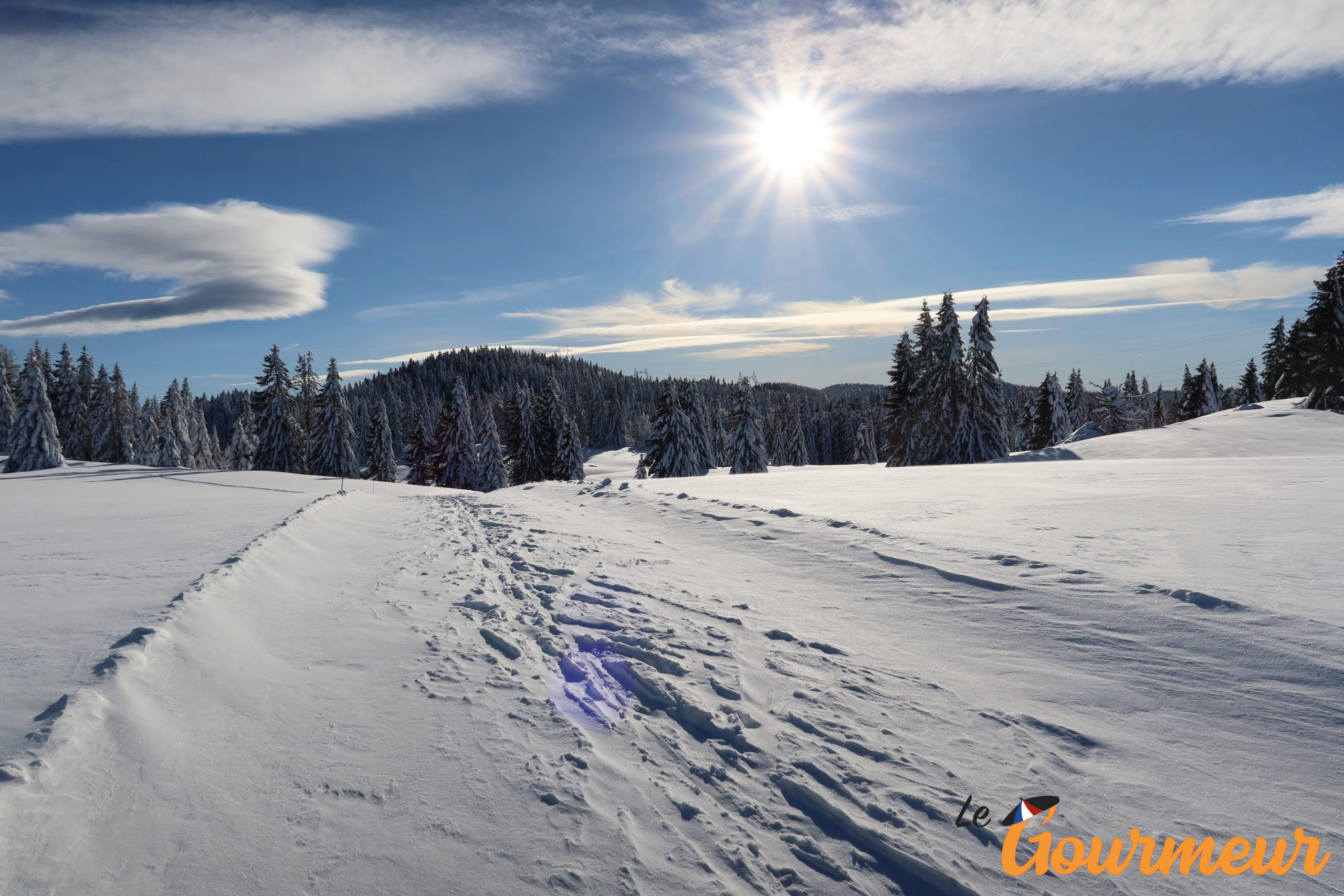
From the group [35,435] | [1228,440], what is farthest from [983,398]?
[35,435]

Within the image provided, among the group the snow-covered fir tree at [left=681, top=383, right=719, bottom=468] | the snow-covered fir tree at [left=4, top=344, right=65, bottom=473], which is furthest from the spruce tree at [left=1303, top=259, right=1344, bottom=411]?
the snow-covered fir tree at [left=4, top=344, right=65, bottom=473]

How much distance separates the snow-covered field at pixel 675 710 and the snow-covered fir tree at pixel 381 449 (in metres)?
42.7

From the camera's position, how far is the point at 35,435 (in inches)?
1393

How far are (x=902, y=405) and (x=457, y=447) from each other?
34.7 m

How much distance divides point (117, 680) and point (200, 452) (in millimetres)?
80303

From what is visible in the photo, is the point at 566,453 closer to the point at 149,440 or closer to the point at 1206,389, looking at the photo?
the point at 149,440

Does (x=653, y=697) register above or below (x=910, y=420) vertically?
below

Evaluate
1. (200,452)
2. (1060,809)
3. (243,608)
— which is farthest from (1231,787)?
(200,452)

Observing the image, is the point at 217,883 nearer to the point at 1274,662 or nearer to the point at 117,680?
the point at 117,680

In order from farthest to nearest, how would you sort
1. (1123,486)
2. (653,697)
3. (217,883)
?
(1123,486), (653,697), (217,883)

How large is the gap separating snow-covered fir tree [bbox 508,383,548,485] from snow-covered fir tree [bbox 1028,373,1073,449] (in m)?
41.7

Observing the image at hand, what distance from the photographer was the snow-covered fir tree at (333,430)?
45.0m

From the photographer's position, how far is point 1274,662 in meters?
4.08

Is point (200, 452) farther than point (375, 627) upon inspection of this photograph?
Yes
